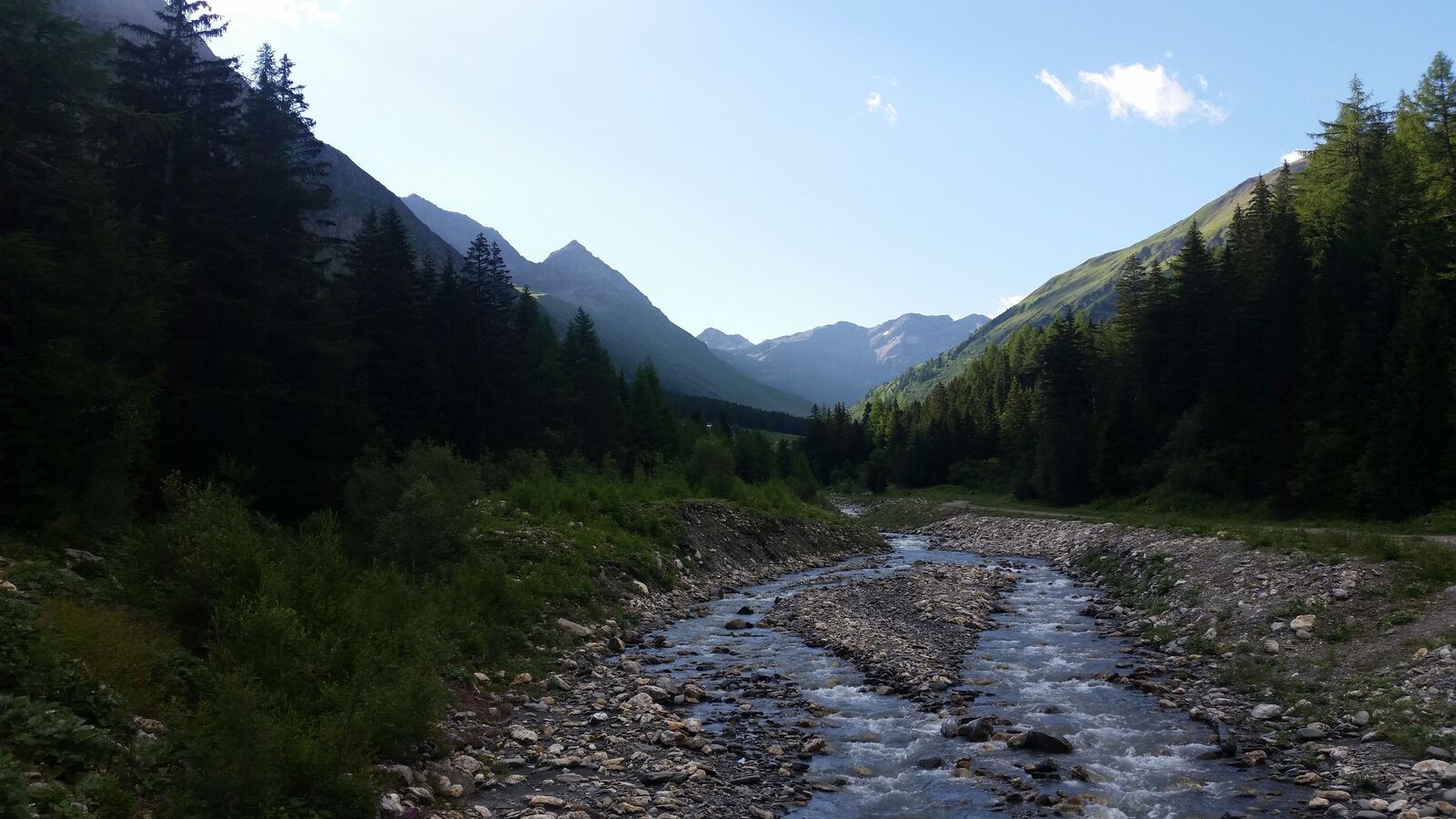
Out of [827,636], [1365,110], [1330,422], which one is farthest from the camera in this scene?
[1365,110]

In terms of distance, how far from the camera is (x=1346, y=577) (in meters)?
17.5

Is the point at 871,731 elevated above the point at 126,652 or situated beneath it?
situated beneath

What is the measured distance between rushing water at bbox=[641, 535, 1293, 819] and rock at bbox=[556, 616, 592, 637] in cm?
241

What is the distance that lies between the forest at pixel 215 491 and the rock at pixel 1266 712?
13790 mm

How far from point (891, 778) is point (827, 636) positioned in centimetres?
879

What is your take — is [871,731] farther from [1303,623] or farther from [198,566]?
[198,566]

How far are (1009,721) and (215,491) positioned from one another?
19012 millimetres

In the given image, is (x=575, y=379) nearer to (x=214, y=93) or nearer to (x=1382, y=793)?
(x=214, y=93)

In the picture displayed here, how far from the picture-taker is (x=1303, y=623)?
53.3 ft

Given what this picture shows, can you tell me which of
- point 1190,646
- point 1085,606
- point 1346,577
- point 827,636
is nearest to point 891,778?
point 827,636

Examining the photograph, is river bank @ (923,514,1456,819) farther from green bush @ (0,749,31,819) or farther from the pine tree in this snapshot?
the pine tree

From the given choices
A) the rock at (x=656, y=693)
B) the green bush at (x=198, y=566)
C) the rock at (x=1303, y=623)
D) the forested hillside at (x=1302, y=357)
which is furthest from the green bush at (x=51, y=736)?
the forested hillside at (x=1302, y=357)

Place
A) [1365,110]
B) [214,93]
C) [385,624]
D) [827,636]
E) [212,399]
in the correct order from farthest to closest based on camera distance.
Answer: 1. [1365,110]
2. [214,93]
3. [212,399]
4. [827,636]
5. [385,624]

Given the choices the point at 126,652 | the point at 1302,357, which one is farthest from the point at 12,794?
the point at 1302,357
